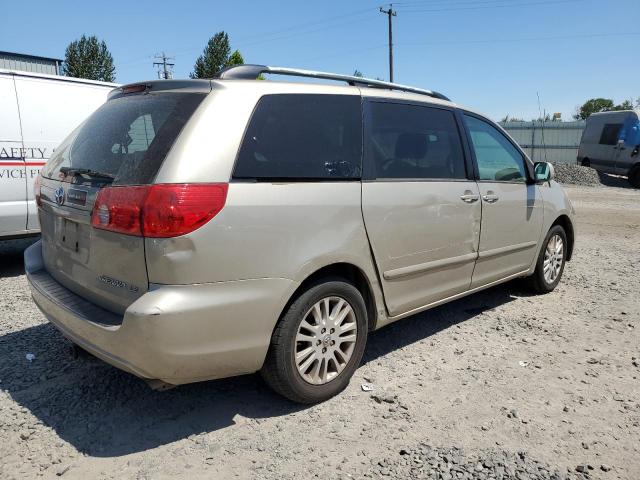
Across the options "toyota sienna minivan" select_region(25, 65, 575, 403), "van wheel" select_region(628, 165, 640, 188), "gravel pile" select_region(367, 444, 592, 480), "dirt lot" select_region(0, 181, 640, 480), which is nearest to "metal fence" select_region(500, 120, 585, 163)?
"van wheel" select_region(628, 165, 640, 188)

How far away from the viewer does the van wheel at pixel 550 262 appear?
5320 mm

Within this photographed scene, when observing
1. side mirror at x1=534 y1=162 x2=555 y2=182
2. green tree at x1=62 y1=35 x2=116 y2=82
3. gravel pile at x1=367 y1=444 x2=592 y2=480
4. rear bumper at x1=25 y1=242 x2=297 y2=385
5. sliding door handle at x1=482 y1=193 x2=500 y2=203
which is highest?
green tree at x1=62 y1=35 x2=116 y2=82

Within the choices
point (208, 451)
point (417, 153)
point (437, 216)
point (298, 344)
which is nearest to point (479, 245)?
point (437, 216)

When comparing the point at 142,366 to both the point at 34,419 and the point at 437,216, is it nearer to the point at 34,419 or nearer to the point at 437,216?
the point at 34,419

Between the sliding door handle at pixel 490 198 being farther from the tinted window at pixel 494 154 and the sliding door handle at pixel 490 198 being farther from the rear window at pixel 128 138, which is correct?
the rear window at pixel 128 138

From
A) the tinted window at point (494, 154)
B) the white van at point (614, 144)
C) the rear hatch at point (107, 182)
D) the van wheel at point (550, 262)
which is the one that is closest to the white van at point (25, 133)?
the rear hatch at point (107, 182)

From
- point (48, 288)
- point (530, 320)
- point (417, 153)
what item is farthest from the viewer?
point (530, 320)

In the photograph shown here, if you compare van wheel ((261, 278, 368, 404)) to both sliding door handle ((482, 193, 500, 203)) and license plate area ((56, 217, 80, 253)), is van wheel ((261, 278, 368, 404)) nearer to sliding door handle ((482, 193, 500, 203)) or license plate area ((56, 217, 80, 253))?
license plate area ((56, 217, 80, 253))

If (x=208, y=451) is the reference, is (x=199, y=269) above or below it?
above

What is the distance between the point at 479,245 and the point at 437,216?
68 cm

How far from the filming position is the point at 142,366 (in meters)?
2.52

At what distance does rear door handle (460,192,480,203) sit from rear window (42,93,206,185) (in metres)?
2.15

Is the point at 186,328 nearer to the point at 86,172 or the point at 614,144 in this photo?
the point at 86,172

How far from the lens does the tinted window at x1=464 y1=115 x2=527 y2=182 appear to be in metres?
4.35
